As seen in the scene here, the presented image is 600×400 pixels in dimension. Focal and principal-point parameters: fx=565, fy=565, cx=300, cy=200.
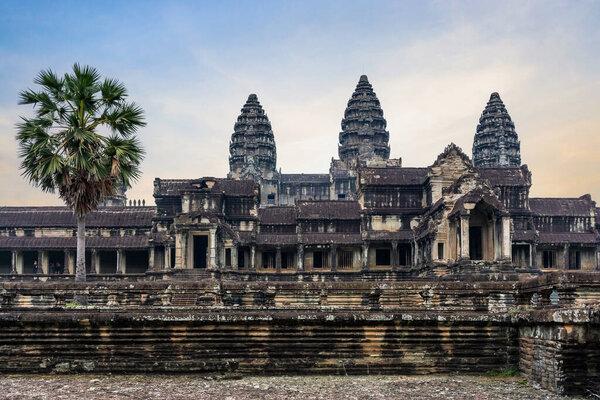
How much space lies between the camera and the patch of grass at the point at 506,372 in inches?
436

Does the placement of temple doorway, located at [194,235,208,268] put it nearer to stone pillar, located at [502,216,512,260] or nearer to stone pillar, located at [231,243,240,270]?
stone pillar, located at [231,243,240,270]

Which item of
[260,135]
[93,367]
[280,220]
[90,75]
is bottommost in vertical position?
[93,367]

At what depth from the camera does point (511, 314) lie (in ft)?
36.9

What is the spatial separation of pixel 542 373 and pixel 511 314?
1.43 meters

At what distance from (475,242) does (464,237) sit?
3.11m

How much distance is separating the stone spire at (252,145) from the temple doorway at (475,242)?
4117cm

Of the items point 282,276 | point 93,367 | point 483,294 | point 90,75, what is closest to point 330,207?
point 282,276

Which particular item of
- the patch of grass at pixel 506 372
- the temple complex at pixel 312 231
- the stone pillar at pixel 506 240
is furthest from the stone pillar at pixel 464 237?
the patch of grass at pixel 506 372

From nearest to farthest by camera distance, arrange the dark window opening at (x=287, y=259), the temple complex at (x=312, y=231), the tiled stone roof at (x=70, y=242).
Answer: the temple complex at (x=312, y=231), the tiled stone roof at (x=70, y=242), the dark window opening at (x=287, y=259)

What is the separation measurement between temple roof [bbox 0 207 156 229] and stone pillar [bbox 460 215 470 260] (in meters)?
21.5

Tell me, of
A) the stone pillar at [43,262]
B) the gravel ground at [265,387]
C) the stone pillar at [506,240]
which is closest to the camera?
the gravel ground at [265,387]

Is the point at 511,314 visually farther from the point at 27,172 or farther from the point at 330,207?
the point at 330,207

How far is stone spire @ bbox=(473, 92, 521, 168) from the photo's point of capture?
6919cm

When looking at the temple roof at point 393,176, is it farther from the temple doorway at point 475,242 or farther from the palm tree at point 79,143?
the palm tree at point 79,143
